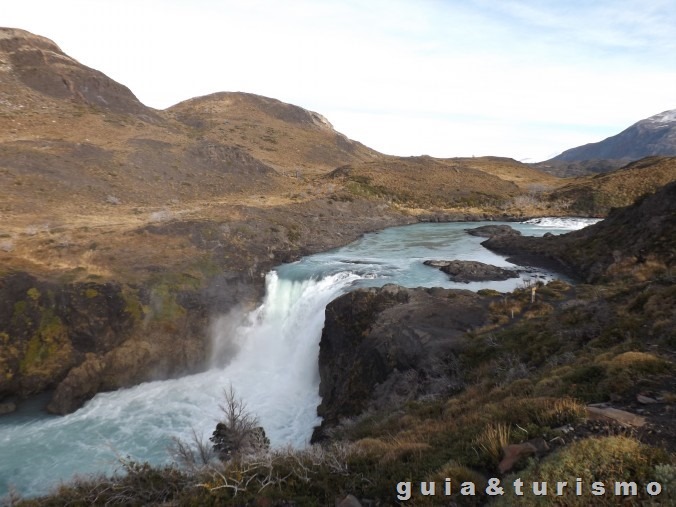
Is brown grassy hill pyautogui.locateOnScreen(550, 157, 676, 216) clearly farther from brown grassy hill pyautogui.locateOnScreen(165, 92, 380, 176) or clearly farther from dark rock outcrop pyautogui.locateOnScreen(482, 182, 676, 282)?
brown grassy hill pyautogui.locateOnScreen(165, 92, 380, 176)

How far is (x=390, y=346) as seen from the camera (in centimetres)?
1842

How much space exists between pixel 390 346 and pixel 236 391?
10963mm


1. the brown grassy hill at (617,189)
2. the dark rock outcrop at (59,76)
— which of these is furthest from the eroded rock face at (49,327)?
the brown grassy hill at (617,189)

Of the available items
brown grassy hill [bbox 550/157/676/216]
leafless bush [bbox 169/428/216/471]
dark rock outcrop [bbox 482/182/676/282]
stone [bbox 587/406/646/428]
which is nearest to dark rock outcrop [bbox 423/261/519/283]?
dark rock outcrop [bbox 482/182/676/282]

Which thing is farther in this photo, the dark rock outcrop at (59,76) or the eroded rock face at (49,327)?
the dark rock outcrop at (59,76)

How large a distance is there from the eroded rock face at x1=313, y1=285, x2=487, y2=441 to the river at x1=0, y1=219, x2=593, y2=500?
98.5 inches

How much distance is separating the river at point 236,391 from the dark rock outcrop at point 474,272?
0.84 metres

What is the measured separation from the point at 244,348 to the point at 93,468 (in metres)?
11.5

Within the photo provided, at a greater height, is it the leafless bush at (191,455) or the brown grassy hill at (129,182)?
the brown grassy hill at (129,182)

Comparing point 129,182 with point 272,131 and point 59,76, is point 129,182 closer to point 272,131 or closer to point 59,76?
point 59,76

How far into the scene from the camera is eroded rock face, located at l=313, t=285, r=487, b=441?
53.7ft

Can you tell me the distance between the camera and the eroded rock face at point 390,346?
16.4m

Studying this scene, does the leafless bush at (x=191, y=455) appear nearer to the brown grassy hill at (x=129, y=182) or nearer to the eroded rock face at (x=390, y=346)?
the eroded rock face at (x=390, y=346)

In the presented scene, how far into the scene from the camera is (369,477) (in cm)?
739
